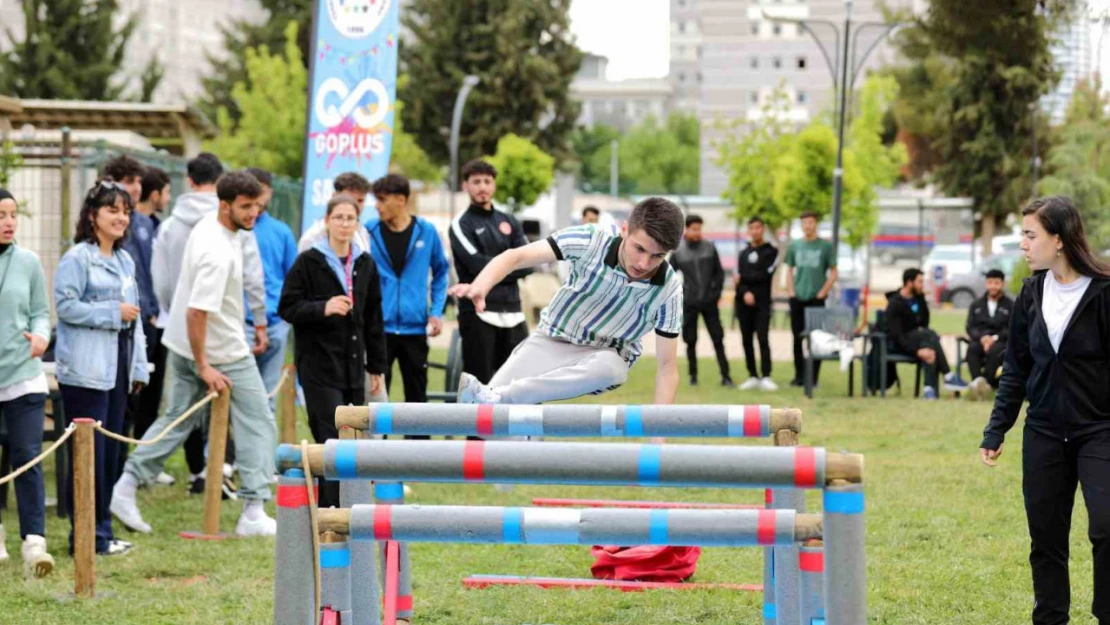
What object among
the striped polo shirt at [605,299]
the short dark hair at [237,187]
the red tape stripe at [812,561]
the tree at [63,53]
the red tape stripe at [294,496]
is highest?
the tree at [63,53]

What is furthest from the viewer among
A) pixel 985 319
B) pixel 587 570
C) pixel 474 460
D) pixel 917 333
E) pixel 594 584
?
pixel 917 333

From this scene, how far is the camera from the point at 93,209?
317 inches

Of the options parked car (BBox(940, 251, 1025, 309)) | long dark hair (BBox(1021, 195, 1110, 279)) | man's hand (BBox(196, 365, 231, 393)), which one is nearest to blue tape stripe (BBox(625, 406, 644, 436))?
long dark hair (BBox(1021, 195, 1110, 279))

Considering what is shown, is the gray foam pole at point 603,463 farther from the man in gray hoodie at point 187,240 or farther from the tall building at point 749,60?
the tall building at point 749,60

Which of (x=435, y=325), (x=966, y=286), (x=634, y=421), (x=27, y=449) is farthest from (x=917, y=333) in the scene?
(x=966, y=286)

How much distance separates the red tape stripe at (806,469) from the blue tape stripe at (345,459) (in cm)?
107

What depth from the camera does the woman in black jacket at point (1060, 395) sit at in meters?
5.91

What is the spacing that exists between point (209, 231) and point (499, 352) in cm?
313

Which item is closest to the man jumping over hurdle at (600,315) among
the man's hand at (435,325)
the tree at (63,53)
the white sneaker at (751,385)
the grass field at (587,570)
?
the grass field at (587,570)

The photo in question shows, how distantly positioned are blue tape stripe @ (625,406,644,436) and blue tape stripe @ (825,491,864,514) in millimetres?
1296

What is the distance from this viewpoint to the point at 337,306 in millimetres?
8508

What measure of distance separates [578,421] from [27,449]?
4.02 metres

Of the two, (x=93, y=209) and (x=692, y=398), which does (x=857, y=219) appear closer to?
(x=692, y=398)

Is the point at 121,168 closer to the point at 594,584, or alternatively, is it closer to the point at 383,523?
the point at 594,584
